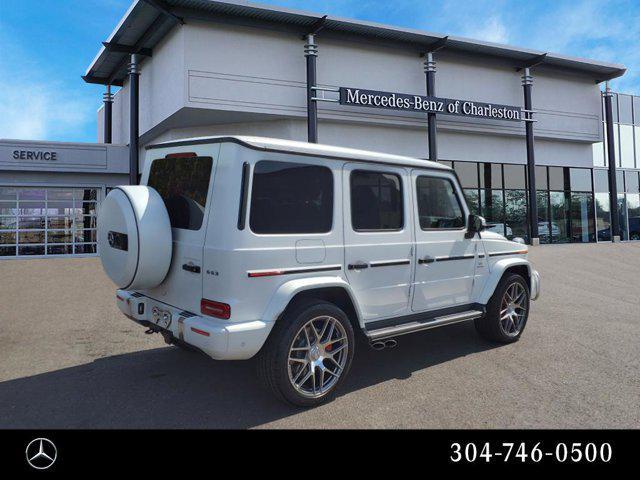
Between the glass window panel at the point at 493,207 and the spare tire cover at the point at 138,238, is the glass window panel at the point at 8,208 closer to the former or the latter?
the spare tire cover at the point at 138,238

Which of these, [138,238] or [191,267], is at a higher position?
[138,238]

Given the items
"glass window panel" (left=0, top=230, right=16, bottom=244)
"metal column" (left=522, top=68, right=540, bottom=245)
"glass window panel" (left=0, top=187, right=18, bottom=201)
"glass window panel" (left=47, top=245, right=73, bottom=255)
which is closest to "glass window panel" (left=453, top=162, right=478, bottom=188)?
"metal column" (left=522, top=68, right=540, bottom=245)

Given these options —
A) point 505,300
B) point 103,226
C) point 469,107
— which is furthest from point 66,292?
point 469,107

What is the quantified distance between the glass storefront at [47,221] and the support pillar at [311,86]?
8605mm

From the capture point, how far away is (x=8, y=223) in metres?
16.8

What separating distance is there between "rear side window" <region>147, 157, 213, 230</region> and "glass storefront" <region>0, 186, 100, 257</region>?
595 inches

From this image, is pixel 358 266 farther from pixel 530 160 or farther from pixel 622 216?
pixel 622 216

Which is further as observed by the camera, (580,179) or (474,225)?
(580,179)

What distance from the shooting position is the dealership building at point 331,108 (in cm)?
1478

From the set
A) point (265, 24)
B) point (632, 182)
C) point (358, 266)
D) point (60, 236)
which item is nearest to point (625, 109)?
point (632, 182)

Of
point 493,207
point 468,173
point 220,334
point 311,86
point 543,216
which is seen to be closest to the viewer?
point 220,334

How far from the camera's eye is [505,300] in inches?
218

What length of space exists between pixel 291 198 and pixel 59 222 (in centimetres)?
1659
